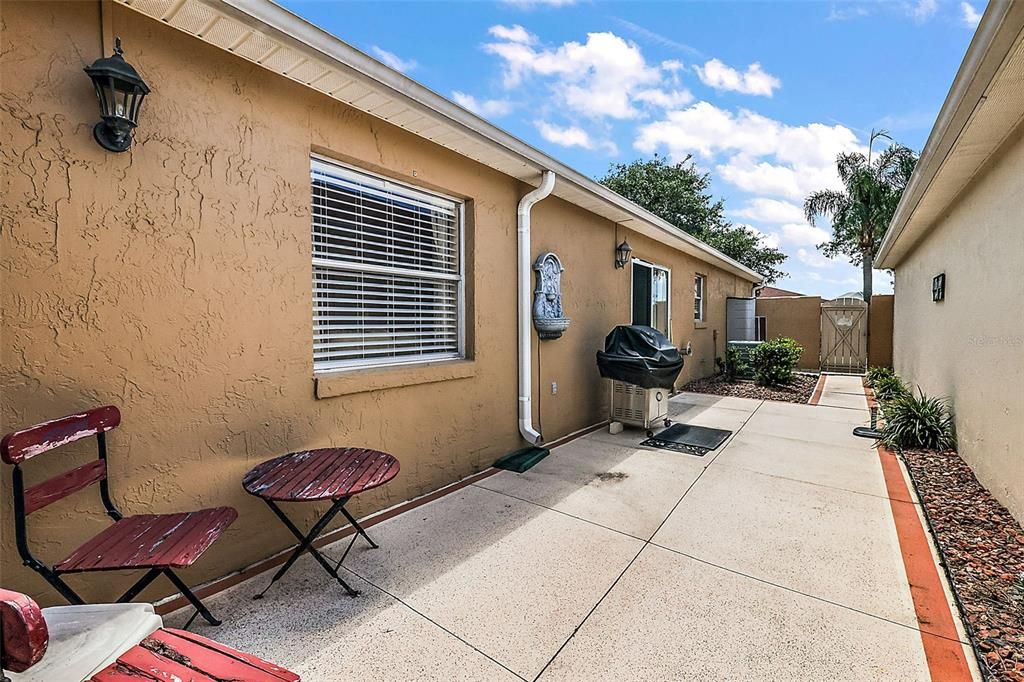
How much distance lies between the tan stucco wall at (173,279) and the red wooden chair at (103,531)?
0.43ft

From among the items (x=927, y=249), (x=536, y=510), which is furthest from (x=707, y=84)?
(x=536, y=510)

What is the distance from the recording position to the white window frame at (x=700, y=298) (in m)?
10.6

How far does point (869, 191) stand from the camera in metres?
17.3

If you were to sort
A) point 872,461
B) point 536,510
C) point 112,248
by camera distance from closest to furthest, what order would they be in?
1. point 112,248
2. point 536,510
3. point 872,461

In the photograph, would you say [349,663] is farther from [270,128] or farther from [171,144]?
[270,128]

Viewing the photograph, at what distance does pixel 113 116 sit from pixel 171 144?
32 centimetres

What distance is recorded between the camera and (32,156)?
198 cm

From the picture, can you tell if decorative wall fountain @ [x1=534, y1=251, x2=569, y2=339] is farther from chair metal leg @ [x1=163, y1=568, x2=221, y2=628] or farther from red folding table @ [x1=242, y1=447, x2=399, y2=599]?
chair metal leg @ [x1=163, y1=568, x2=221, y2=628]

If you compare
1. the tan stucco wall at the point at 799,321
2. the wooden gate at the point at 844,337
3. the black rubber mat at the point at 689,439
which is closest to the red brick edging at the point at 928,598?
the black rubber mat at the point at 689,439

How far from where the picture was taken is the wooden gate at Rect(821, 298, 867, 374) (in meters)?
13.0

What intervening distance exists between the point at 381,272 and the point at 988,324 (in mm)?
5122

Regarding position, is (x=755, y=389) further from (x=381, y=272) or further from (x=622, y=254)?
(x=381, y=272)

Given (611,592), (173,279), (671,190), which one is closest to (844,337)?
(671,190)

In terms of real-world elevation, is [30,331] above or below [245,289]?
below
